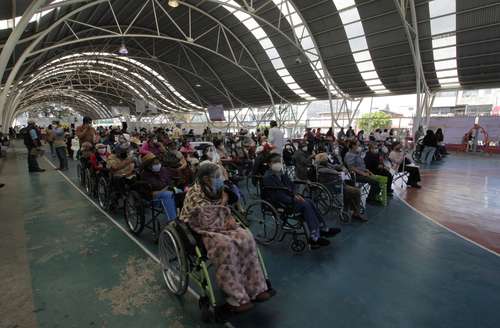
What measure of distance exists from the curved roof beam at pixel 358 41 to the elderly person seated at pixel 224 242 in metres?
13.1

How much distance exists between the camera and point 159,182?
11.7ft

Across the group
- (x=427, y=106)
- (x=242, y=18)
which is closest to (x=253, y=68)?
(x=242, y=18)

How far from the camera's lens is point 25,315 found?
78.4 inches

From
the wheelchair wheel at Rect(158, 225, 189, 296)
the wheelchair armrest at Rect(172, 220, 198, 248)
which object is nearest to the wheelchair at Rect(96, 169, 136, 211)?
A: the wheelchair wheel at Rect(158, 225, 189, 296)

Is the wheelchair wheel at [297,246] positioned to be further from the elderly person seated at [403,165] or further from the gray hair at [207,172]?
the elderly person seated at [403,165]

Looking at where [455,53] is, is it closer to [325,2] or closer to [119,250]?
[325,2]

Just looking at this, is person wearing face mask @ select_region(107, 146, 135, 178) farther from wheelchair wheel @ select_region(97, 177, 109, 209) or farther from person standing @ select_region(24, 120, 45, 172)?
person standing @ select_region(24, 120, 45, 172)

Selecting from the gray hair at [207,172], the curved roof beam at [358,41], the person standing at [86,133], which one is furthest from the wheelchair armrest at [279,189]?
the curved roof beam at [358,41]

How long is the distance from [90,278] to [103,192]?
2454 mm

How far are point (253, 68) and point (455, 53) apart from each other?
38.5 feet

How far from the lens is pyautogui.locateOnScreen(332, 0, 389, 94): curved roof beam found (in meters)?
12.1

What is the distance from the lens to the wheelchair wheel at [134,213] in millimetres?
3283

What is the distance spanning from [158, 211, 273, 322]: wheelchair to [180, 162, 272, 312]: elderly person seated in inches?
2.6

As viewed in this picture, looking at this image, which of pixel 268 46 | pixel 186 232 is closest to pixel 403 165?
pixel 186 232
